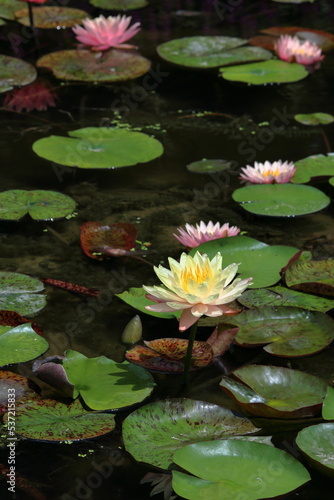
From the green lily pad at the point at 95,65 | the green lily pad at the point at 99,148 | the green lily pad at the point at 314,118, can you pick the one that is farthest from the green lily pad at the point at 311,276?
the green lily pad at the point at 95,65

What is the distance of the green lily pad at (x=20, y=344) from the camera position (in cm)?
189

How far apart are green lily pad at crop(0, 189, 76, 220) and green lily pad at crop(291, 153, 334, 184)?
85 cm

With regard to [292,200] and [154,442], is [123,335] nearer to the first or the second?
[154,442]

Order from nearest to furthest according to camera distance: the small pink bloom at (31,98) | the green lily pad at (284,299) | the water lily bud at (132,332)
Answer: the water lily bud at (132,332)
the green lily pad at (284,299)
the small pink bloom at (31,98)

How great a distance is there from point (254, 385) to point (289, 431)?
0.14 metres

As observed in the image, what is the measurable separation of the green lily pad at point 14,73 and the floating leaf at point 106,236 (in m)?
1.55

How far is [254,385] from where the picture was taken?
1.76 m

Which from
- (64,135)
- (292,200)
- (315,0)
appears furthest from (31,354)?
(315,0)

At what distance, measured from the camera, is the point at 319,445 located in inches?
61.8

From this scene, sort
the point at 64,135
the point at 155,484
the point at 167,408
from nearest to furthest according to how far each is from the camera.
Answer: the point at 155,484 < the point at 167,408 < the point at 64,135

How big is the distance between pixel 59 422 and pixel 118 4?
13.2 feet

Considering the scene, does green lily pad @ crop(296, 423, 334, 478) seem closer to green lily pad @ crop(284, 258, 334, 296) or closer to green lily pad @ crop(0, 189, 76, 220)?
green lily pad @ crop(284, 258, 334, 296)

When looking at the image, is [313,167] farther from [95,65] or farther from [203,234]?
[95,65]

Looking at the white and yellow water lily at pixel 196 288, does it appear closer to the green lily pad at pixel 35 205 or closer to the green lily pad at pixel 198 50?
the green lily pad at pixel 35 205
